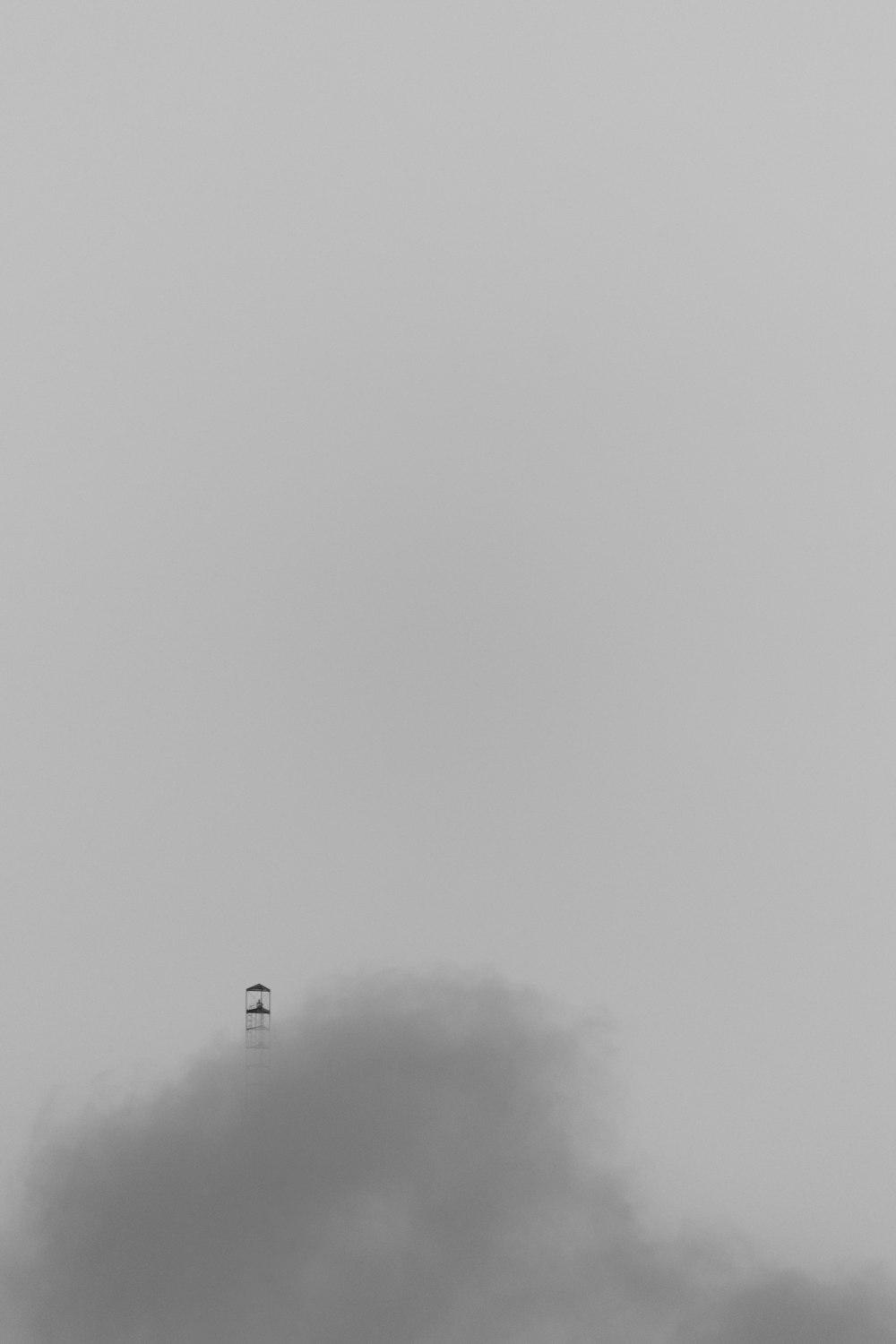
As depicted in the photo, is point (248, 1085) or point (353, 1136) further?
point (353, 1136)

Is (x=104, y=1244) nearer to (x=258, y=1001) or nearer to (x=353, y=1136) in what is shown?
(x=353, y=1136)

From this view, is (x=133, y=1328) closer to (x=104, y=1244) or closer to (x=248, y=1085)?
(x=104, y=1244)

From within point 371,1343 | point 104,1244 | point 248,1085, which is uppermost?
point 248,1085

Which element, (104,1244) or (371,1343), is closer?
(371,1343)

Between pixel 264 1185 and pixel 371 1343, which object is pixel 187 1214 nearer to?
pixel 264 1185

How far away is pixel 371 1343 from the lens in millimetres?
180000

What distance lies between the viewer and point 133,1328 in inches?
7372

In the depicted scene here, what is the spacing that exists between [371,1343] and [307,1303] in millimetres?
10288

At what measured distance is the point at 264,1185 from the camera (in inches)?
7584

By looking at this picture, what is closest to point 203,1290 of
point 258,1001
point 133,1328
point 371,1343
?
point 133,1328

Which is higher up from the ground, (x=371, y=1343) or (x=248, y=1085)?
(x=248, y=1085)

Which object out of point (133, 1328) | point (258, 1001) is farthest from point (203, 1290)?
point (258, 1001)

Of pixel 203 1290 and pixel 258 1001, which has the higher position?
pixel 258 1001

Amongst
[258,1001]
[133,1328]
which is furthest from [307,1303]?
[258,1001]
